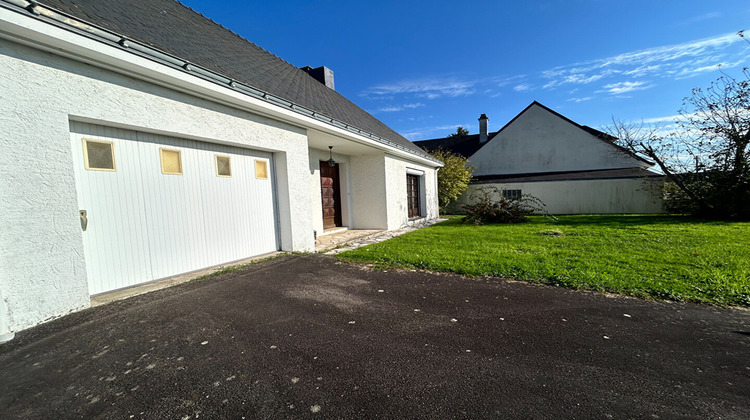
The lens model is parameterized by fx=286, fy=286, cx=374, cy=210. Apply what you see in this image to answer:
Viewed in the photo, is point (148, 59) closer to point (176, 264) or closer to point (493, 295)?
point (176, 264)

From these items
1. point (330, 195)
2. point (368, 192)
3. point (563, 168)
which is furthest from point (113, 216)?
point (563, 168)

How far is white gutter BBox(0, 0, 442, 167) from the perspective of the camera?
9.12 ft

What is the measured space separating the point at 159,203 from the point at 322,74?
34.2 feet

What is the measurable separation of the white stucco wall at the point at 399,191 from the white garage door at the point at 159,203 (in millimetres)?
5460

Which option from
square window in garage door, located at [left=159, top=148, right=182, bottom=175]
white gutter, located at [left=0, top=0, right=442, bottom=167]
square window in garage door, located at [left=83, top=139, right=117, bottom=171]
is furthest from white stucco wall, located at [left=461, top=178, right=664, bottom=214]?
square window in garage door, located at [left=83, top=139, right=117, bottom=171]

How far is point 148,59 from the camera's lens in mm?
3697

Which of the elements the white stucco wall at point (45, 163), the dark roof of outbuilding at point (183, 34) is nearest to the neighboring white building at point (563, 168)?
the dark roof of outbuilding at point (183, 34)

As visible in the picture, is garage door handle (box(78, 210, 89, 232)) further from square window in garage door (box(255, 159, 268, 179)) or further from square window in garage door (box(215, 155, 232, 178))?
square window in garage door (box(255, 159, 268, 179))

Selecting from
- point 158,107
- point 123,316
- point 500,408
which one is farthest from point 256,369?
point 158,107

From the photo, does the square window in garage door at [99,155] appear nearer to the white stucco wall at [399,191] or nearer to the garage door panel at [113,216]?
the garage door panel at [113,216]

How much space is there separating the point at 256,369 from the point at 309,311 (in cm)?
114

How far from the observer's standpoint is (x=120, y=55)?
343 centimetres

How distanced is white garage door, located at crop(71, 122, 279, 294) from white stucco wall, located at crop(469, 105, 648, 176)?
63.7 feet

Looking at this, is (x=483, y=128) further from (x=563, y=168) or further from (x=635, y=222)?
(x=635, y=222)
